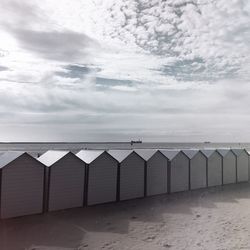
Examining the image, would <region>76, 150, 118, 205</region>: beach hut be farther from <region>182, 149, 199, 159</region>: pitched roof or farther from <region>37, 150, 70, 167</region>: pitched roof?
<region>182, 149, 199, 159</region>: pitched roof

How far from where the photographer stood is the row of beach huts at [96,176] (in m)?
16.1

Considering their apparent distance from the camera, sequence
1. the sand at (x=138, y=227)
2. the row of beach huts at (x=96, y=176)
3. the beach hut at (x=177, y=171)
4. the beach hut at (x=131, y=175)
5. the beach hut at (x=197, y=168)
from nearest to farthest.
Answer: the sand at (x=138, y=227), the row of beach huts at (x=96, y=176), the beach hut at (x=131, y=175), the beach hut at (x=177, y=171), the beach hut at (x=197, y=168)

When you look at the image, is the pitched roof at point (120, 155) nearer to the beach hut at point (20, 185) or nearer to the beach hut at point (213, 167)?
the beach hut at point (20, 185)

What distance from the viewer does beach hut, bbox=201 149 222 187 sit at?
26217mm

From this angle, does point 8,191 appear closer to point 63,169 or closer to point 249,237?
point 63,169

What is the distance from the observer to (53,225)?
1474cm

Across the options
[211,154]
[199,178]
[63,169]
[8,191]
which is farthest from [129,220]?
[211,154]

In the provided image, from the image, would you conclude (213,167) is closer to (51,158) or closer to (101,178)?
(101,178)

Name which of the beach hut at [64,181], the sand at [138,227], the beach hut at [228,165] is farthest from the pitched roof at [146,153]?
the beach hut at [228,165]

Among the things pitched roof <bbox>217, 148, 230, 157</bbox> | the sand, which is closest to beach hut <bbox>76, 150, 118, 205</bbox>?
the sand

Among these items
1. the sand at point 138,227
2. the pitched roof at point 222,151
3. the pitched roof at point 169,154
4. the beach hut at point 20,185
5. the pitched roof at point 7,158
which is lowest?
the sand at point 138,227

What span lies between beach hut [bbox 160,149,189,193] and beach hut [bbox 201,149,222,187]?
2.62m

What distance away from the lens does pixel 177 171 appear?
2367 cm

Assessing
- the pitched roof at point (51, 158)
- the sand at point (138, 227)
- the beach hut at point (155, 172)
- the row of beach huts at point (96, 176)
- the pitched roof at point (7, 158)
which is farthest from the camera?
the beach hut at point (155, 172)
